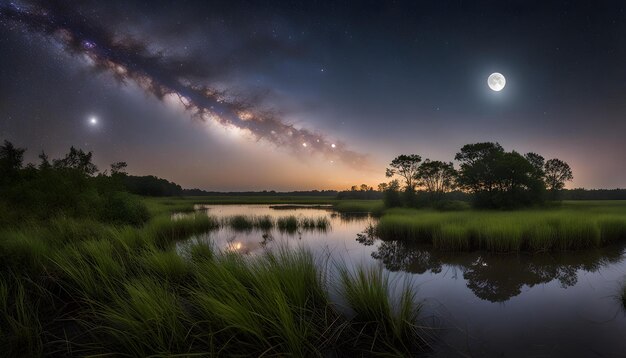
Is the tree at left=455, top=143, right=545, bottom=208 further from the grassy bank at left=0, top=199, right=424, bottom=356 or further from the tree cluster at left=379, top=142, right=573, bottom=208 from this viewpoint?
the grassy bank at left=0, top=199, right=424, bottom=356

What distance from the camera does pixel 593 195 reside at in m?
78.6

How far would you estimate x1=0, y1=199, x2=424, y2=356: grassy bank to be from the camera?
344 centimetres

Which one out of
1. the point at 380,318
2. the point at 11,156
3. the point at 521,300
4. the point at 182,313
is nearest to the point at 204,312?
the point at 182,313

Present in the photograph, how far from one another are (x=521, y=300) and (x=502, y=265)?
146 inches

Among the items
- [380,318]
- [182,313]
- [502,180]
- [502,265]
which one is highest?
[502,180]

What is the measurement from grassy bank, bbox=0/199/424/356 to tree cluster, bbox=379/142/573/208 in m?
32.8

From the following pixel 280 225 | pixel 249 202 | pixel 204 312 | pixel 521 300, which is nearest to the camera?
pixel 204 312

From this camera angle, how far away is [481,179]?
33.0m

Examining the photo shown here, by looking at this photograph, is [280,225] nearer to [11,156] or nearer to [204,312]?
[204,312]

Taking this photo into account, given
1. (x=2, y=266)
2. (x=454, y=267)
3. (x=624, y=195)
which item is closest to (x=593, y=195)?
(x=624, y=195)

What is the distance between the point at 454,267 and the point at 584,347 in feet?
17.6

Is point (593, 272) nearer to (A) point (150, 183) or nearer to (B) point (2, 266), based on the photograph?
(B) point (2, 266)

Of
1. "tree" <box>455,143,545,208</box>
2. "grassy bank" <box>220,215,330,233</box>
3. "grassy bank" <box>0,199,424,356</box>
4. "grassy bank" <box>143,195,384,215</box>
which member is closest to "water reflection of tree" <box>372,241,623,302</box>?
"grassy bank" <box>0,199,424,356</box>

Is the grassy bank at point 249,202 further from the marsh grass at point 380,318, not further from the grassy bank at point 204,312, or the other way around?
the marsh grass at point 380,318
